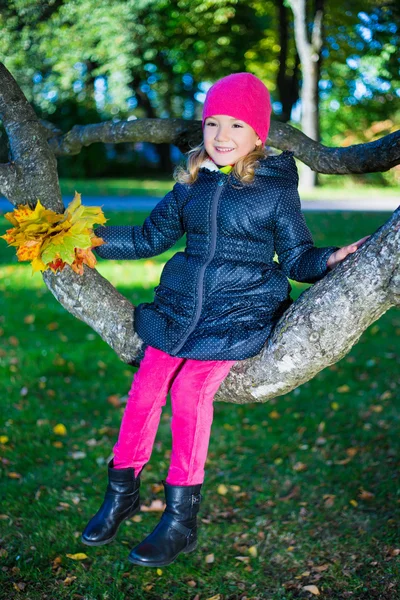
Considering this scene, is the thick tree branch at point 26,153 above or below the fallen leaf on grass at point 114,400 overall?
above

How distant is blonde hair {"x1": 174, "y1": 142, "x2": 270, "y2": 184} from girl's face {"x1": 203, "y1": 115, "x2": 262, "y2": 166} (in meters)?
0.03

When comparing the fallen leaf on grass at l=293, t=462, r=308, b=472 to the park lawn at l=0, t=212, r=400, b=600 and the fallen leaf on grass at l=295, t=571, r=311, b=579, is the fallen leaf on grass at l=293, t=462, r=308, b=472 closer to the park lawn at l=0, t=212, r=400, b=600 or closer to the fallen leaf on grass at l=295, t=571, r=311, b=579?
the park lawn at l=0, t=212, r=400, b=600

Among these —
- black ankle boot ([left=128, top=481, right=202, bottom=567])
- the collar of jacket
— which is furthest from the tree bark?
the collar of jacket

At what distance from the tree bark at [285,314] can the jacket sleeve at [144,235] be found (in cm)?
17

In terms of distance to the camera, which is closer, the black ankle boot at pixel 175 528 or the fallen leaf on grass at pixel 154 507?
the black ankle boot at pixel 175 528

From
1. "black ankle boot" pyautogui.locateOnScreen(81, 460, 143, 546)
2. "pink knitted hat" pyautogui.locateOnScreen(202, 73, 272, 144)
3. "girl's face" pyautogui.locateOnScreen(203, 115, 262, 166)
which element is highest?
"pink knitted hat" pyautogui.locateOnScreen(202, 73, 272, 144)

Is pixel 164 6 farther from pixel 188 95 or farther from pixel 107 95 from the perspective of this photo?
pixel 188 95

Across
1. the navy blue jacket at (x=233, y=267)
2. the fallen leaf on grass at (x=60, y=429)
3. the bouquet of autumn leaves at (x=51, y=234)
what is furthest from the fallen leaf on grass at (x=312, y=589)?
the fallen leaf on grass at (x=60, y=429)

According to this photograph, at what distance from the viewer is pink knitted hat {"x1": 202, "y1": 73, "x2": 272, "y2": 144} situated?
264 centimetres

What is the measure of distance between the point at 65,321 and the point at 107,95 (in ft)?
19.0

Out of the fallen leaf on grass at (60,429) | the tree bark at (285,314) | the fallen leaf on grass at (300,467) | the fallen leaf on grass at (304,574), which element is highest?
the tree bark at (285,314)

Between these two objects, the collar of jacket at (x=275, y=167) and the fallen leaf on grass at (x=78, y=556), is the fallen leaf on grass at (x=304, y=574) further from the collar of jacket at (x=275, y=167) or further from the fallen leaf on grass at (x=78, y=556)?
the collar of jacket at (x=275, y=167)

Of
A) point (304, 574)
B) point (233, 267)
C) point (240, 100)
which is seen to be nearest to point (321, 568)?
point (304, 574)

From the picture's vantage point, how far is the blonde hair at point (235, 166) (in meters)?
2.65
